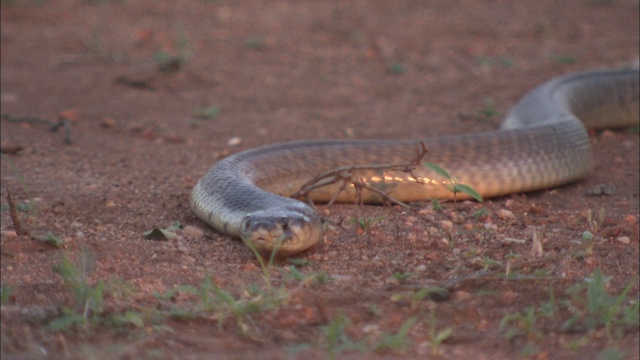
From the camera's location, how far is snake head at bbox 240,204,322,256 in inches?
131

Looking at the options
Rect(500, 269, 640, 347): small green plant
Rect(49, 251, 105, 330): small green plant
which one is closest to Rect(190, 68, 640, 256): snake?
Rect(49, 251, 105, 330): small green plant

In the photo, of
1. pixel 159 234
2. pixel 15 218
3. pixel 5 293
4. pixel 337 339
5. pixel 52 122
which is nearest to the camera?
pixel 337 339

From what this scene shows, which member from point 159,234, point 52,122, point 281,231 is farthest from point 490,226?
point 52,122

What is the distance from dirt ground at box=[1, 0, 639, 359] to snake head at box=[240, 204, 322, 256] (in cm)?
8

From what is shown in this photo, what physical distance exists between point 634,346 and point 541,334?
0.27 meters

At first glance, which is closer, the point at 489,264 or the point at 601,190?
the point at 489,264

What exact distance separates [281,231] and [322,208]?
930 millimetres

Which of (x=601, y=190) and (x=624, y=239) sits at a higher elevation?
(x=624, y=239)

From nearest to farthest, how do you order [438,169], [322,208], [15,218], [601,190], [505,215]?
[15,218] < [438,169] < [505,215] < [322,208] < [601,190]

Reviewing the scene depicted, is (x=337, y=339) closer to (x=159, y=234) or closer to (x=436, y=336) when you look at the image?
(x=436, y=336)

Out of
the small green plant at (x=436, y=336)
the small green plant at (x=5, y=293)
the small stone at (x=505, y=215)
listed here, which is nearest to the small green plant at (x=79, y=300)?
the small green plant at (x=5, y=293)

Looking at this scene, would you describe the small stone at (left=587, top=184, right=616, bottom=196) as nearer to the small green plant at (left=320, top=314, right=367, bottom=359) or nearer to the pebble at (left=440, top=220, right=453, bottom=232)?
the pebble at (left=440, top=220, right=453, bottom=232)

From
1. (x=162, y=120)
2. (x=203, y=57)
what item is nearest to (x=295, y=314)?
(x=162, y=120)

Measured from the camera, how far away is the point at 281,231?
3.34 meters
